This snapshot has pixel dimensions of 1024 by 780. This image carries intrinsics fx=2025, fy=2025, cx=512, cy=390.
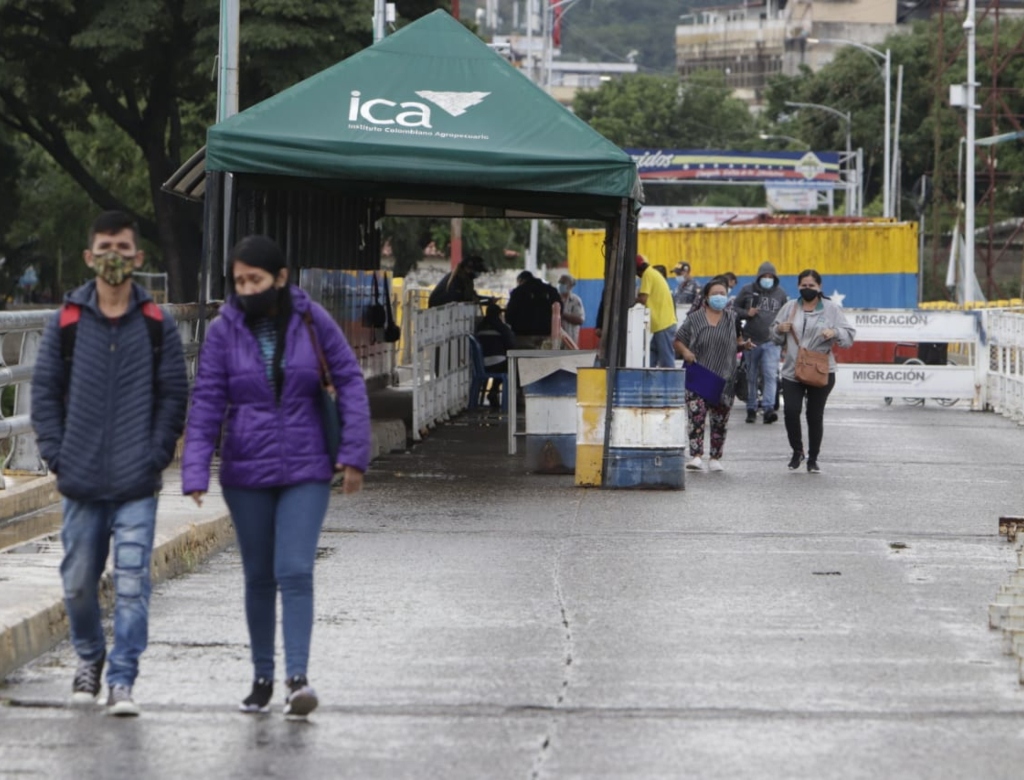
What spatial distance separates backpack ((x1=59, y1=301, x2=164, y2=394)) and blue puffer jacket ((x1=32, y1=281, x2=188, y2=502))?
0.05ft

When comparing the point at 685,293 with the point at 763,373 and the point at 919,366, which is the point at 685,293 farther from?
the point at 763,373

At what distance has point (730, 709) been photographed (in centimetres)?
740

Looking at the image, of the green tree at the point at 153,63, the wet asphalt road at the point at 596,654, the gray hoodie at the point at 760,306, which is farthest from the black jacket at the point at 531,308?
the green tree at the point at 153,63

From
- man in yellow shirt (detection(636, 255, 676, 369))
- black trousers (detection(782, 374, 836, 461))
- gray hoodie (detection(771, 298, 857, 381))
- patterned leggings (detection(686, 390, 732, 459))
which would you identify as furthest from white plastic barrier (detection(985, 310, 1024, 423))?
patterned leggings (detection(686, 390, 732, 459))

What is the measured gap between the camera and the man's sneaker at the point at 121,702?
7145 mm

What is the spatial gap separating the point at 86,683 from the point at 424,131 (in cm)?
855

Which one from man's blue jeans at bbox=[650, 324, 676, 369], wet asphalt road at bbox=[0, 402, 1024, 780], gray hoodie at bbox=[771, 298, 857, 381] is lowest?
wet asphalt road at bbox=[0, 402, 1024, 780]

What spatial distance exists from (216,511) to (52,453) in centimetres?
515

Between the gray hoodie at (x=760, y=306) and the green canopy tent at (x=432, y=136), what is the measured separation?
6626 millimetres

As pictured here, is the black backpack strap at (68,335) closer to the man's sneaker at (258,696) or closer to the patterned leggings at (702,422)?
the man's sneaker at (258,696)

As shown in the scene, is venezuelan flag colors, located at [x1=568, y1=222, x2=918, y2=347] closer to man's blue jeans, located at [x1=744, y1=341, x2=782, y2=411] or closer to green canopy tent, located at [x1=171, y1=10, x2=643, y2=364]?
man's blue jeans, located at [x1=744, y1=341, x2=782, y2=411]

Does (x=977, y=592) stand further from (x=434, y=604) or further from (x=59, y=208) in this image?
(x=59, y=208)

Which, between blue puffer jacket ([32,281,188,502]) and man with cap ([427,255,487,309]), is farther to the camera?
man with cap ([427,255,487,309])

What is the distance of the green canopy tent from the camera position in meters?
15.0
